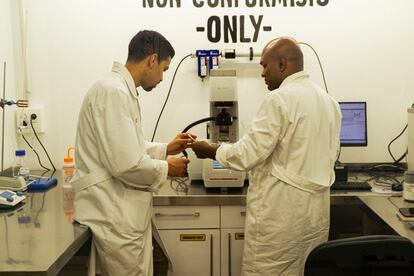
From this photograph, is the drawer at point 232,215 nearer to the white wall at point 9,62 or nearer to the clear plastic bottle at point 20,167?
the clear plastic bottle at point 20,167

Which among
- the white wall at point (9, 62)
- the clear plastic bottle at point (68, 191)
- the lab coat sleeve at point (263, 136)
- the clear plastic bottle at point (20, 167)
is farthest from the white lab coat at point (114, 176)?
the white wall at point (9, 62)

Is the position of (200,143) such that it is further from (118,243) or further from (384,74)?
(384,74)

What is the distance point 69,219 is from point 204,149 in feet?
2.26

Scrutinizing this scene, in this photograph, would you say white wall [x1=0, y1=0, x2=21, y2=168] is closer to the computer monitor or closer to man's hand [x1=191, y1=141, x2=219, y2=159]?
man's hand [x1=191, y1=141, x2=219, y2=159]

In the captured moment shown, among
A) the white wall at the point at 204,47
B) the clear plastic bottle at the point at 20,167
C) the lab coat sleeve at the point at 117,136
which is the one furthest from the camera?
the white wall at the point at 204,47

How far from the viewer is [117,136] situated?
5.32ft

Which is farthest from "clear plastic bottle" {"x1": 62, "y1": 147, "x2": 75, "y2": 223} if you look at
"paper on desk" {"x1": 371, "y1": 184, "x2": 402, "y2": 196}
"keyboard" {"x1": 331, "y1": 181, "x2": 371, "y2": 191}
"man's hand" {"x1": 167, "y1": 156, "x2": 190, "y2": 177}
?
"paper on desk" {"x1": 371, "y1": 184, "x2": 402, "y2": 196}

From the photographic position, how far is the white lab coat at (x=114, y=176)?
1.63 m

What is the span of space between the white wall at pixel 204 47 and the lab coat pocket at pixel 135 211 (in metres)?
1.17

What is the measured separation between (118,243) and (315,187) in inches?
32.5

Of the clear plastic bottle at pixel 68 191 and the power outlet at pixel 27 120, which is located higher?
the power outlet at pixel 27 120

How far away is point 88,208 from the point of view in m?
1.71

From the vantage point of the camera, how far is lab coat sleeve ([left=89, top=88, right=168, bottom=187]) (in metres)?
1.62

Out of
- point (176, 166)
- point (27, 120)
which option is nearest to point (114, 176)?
point (176, 166)
